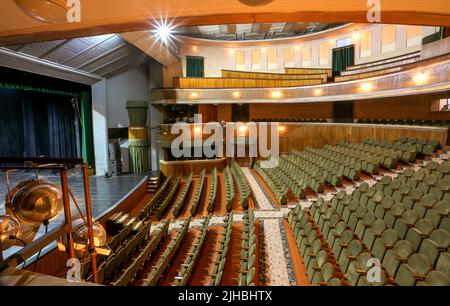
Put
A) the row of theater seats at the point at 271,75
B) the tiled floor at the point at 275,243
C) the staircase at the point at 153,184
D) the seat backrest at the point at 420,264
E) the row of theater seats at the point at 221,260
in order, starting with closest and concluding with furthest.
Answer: the seat backrest at the point at 420,264 < the row of theater seats at the point at 221,260 < the tiled floor at the point at 275,243 < the staircase at the point at 153,184 < the row of theater seats at the point at 271,75

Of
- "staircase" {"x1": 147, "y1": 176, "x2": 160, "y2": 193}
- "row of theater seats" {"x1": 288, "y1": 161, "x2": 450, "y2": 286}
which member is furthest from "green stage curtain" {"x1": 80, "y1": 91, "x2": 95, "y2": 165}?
"row of theater seats" {"x1": 288, "y1": 161, "x2": 450, "y2": 286}

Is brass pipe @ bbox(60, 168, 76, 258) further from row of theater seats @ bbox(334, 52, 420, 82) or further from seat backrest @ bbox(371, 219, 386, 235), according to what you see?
row of theater seats @ bbox(334, 52, 420, 82)

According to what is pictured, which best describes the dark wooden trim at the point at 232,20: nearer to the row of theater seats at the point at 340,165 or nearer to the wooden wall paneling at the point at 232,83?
the row of theater seats at the point at 340,165

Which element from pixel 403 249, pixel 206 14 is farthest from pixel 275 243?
pixel 206 14

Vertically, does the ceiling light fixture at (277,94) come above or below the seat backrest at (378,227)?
above

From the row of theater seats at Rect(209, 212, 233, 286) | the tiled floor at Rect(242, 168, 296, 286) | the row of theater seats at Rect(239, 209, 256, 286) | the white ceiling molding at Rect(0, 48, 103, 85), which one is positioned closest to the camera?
the row of theater seats at Rect(239, 209, 256, 286)

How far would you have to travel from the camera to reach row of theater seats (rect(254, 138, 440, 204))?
17.2 feet

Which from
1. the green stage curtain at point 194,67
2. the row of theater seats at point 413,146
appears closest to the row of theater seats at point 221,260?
the row of theater seats at point 413,146

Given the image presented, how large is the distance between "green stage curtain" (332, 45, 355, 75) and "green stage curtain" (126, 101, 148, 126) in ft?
23.8

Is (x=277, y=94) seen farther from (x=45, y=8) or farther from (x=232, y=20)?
(x=45, y=8)

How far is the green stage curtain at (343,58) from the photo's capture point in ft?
34.1

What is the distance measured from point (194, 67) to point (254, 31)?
293 cm

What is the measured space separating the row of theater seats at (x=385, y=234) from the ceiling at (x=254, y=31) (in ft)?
28.1

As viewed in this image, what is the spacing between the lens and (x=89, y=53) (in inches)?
233
